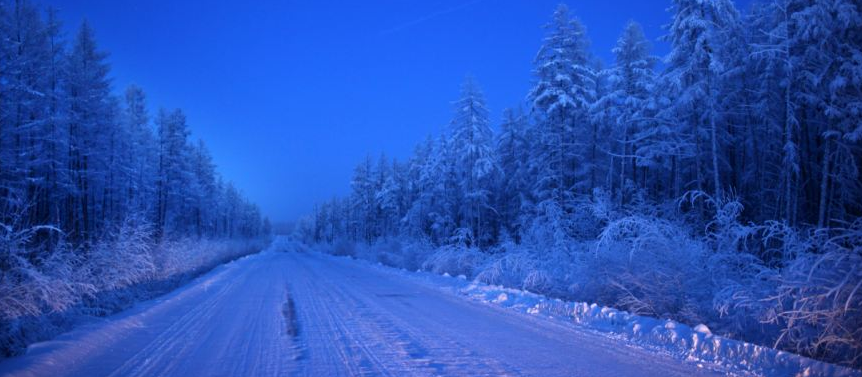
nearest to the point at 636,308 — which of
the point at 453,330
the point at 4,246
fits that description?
the point at 453,330

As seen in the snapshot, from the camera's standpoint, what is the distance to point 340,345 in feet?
19.5

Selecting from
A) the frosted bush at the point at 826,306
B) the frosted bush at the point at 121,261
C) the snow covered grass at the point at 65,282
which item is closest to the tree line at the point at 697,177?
the frosted bush at the point at 826,306

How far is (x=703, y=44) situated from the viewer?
1714cm

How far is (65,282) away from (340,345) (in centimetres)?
611

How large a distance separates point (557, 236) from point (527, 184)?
1835cm

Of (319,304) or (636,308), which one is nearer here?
(636,308)

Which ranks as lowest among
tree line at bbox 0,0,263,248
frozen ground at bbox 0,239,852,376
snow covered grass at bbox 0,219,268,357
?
frozen ground at bbox 0,239,852,376

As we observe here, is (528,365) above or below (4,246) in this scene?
below

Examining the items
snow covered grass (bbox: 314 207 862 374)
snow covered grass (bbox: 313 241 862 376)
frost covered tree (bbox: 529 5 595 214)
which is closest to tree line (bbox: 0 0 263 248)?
snow covered grass (bbox: 313 241 862 376)

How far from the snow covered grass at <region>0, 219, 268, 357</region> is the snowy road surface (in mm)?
547

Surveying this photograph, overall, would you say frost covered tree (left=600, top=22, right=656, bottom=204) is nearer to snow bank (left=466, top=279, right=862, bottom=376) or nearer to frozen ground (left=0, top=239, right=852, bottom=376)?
snow bank (left=466, top=279, right=862, bottom=376)

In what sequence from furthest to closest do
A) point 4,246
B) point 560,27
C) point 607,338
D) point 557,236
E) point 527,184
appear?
point 527,184 → point 560,27 → point 557,236 → point 4,246 → point 607,338

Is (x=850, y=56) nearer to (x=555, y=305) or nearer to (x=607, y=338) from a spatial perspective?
(x=555, y=305)

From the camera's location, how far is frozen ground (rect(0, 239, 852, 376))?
4.84m
